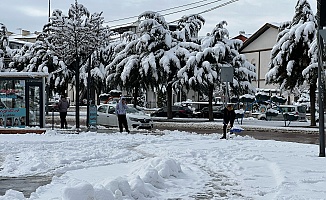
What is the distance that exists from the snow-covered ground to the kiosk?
6.03 metres

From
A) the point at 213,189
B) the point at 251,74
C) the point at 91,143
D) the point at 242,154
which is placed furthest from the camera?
the point at 251,74

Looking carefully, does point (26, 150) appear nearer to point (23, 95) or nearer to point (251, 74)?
point (23, 95)

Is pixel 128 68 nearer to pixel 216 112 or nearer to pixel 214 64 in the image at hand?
pixel 214 64

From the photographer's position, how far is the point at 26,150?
49.2ft

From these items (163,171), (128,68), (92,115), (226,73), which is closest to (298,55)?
(226,73)

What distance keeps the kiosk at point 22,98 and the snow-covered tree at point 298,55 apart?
1526 cm

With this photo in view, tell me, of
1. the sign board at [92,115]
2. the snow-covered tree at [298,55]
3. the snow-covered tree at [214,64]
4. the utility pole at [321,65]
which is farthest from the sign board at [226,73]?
the snow-covered tree at [214,64]

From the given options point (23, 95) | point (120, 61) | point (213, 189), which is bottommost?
point (213, 189)

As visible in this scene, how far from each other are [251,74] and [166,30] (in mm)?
7120

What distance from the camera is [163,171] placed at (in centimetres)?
952

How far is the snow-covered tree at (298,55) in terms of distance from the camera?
30.1 m

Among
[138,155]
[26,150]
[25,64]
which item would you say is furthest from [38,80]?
[25,64]

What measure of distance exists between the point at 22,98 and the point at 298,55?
1704cm

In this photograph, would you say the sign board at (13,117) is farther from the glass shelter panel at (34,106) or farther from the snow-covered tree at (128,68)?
the snow-covered tree at (128,68)
